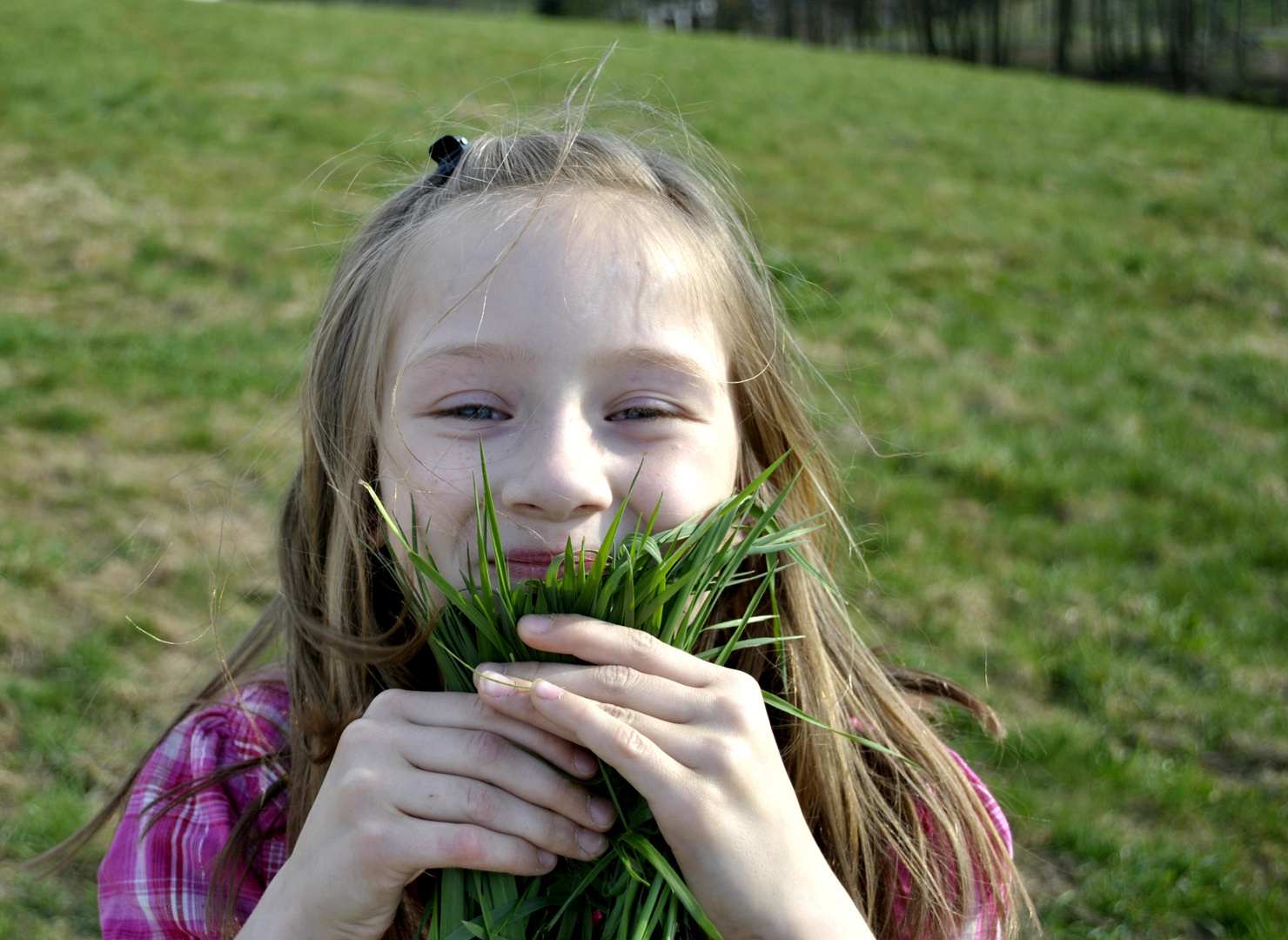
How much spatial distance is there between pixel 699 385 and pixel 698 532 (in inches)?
11.2

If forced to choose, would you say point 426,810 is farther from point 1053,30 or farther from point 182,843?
point 1053,30

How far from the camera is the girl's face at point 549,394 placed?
131 cm

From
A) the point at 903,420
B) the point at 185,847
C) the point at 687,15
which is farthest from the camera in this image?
the point at 687,15

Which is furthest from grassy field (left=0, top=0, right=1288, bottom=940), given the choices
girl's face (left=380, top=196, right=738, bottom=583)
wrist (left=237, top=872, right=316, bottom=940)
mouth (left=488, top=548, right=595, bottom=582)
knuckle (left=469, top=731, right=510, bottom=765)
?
wrist (left=237, top=872, right=316, bottom=940)

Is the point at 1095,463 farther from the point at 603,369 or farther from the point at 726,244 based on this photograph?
the point at 603,369

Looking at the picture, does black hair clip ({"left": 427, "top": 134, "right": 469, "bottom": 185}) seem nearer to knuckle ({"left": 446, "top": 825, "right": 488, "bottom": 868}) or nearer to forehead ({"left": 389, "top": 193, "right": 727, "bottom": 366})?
forehead ({"left": 389, "top": 193, "right": 727, "bottom": 366})

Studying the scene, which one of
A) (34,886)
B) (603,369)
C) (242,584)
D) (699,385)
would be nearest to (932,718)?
(699,385)

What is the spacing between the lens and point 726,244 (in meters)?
1.80

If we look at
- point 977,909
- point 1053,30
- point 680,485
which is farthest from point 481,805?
point 1053,30

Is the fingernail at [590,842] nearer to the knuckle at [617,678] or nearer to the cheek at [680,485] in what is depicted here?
the knuckle at [617,678]

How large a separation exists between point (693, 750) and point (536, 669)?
205mm

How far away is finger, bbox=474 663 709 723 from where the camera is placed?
1.14m

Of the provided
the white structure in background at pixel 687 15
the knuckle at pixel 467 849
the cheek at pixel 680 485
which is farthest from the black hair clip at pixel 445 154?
the white structure in background at pixel 687 15

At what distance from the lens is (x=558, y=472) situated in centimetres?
→ 126
